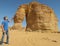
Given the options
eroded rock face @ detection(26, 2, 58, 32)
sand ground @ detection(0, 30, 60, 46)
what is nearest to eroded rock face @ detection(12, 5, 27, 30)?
eroded rock face @ detection(26, 2, 58, 32)

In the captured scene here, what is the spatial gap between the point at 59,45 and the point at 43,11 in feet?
71.3

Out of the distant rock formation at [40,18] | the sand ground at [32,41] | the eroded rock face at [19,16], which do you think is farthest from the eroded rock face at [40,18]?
the sand ground at [32,41]

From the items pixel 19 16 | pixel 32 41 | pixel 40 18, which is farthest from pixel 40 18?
pixel 32 41

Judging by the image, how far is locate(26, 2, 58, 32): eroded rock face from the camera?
28122 millimetres

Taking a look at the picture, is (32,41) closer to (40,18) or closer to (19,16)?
(40,18)

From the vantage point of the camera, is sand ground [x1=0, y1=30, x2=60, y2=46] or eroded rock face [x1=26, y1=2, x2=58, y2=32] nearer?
sand ground [x1=0, y1=30, x2=60, y2=46]

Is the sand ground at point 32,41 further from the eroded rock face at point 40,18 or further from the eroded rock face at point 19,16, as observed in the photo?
the eroded rock face at point 19,16

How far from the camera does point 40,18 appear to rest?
29000mm

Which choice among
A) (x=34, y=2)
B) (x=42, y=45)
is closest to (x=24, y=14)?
(x=34, y=2)

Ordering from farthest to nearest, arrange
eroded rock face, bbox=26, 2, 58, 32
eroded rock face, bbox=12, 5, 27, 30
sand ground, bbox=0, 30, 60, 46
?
1. eroded rock face, bbox=12, 5, 27, 30
2. eroded rock face, bbox=26, 2, 58, 32
3. sand ground, bbox=0, 30, 60, 46

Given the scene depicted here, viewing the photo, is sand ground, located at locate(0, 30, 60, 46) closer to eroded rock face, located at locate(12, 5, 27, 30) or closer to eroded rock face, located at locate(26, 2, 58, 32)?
eroded rock face, located at locate(26, 2, 58, 32)

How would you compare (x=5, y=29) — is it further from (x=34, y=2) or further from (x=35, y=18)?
(x=34, y=2)

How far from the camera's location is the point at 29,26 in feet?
98.4

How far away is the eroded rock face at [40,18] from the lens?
92.3ft
